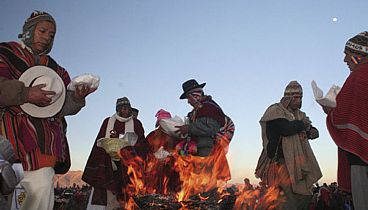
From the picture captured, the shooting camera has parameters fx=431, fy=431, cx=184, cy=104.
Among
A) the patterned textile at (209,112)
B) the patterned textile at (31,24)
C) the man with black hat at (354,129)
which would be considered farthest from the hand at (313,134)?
the patterned textile at (31,24)

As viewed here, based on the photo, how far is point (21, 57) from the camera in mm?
3590

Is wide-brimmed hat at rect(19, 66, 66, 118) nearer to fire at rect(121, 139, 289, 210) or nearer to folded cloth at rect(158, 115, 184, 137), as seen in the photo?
fire at rect(121, 139, 289, 210)

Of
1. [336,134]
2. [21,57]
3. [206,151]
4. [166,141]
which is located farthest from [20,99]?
[166,141]

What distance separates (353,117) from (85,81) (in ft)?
7.60

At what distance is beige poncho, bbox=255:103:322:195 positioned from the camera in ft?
19.5

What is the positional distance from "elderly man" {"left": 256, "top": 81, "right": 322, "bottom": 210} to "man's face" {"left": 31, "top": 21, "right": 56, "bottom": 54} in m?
3.54

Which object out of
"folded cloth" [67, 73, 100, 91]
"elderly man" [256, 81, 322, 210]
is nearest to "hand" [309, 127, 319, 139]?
"elderly man" [256, 81, 322, 210]

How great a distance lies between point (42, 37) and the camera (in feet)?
12.3

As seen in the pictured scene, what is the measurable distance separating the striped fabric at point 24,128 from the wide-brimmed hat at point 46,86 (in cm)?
5

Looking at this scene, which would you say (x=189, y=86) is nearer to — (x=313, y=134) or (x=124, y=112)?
(x=124, y=112)

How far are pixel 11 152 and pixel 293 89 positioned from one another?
16.2 feet

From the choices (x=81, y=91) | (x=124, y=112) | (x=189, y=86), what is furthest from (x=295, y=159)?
(x=81, y=91)

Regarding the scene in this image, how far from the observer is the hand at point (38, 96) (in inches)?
131

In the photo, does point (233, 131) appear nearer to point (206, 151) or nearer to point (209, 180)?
point (206, 151)
